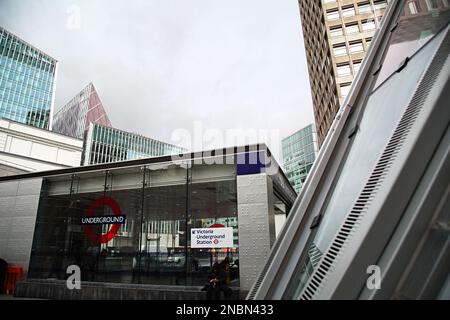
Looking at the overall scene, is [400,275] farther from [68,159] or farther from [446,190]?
[68,159]

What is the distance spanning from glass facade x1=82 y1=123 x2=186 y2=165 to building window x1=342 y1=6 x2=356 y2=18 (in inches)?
1857

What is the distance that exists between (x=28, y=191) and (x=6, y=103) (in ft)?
267

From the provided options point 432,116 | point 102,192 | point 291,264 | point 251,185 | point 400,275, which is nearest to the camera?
point 400,275

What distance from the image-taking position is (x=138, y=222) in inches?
433

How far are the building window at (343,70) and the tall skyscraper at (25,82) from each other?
83.6m

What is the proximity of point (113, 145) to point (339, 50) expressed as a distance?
6224 centimetres

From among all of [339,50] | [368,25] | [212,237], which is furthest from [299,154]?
[212,237]

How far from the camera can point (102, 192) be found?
12250mm

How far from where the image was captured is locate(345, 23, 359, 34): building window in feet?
108

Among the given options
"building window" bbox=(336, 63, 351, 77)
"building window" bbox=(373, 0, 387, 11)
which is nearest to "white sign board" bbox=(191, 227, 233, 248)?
"building window" bbox=(336, 63, 351, 77)

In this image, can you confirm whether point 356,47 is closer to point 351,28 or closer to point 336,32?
point 351,28

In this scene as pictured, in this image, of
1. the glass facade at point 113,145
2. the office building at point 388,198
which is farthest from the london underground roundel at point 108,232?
the glass facade at point 113,145
